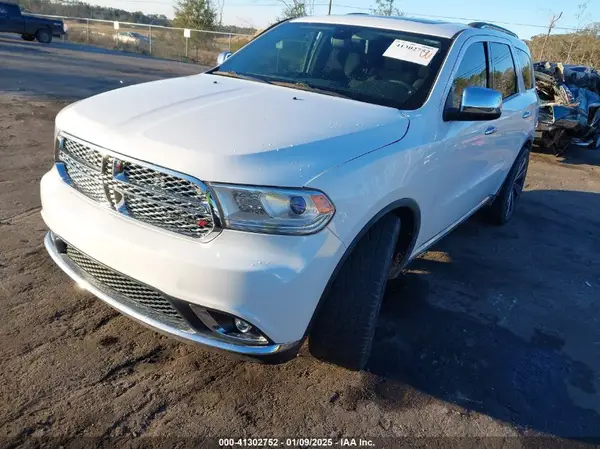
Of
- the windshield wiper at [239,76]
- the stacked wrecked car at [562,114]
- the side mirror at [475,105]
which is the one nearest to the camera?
the side mirror at [475,105]

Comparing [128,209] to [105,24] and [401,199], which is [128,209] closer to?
[401,199]

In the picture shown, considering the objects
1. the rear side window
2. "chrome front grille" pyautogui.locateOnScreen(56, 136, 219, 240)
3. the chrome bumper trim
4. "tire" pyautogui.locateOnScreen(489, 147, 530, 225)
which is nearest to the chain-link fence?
the rear side window

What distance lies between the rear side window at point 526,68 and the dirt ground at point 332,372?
2.27m

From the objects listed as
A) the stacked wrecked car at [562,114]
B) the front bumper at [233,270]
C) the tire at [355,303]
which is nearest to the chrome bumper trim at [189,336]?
the front bumper at [233,270]

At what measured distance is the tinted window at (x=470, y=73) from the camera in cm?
328

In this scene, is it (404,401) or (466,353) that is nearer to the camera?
(404,401)

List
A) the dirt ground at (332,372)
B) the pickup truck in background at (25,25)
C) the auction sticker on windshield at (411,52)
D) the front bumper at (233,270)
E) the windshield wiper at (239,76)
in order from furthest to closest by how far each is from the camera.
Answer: the pickup truck in background at (25,25), the windshield wiper at (239,76), the auction sticker on windshield at (411,52), the dirt ground at (332,372), the front bumper at (233,270)

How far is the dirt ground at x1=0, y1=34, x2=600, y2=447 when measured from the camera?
2359 millimetres

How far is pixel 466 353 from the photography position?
10.1 ft

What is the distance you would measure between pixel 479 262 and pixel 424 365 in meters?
1.86

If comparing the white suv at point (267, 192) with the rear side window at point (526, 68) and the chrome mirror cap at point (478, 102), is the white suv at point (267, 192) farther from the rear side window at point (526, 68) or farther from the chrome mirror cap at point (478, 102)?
the rear side window at point (526, 68)

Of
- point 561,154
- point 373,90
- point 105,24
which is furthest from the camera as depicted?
point 105,24

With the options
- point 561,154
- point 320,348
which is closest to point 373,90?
point 320,348

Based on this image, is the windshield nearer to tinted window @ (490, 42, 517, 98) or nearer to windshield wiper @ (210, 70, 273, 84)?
windshield wiper @ (210, 70, 273, 84)
